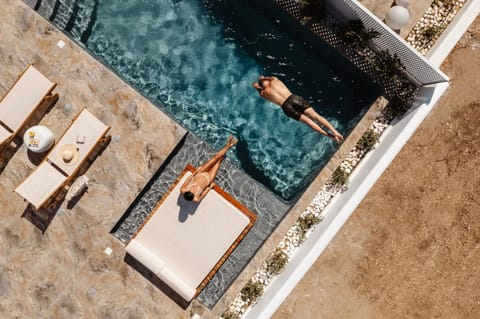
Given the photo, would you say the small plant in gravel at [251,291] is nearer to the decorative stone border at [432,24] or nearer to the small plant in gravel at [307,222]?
the small plant in gravel at [307,222]

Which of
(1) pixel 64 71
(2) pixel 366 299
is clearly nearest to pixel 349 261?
(2) pixel 366 299

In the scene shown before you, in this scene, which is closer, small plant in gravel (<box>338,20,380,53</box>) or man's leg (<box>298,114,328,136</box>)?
small plant in gravel (<box>338,20,380,53</box>)

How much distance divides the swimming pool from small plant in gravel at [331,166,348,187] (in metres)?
0.53

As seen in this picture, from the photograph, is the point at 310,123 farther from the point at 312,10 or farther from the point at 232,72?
the point at 312,10

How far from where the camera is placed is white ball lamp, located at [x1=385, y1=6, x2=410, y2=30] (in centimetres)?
977

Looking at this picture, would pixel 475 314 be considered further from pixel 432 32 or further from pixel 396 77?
pixel 432 32

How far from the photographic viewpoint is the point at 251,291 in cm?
1079

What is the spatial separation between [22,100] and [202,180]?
15.0 ft

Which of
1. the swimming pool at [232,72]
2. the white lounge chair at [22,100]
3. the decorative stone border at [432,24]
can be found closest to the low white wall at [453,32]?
the decorative stone border at [432,24]

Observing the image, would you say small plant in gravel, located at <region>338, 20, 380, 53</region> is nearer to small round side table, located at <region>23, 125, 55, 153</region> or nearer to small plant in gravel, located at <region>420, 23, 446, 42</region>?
small plant in gravel, located at <region>420, 23, 446, 42</region>

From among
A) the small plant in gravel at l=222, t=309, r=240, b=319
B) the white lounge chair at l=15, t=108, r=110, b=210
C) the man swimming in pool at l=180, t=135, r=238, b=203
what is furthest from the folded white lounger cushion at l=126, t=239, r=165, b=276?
the white lounge chair at l=15, t=108, r=110, b=210

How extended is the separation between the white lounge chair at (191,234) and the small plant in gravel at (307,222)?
4.12ft

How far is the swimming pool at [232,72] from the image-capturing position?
36.5ft

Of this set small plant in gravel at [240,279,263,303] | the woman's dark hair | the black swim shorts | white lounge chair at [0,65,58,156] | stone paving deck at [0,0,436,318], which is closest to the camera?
the woman's dark hair
